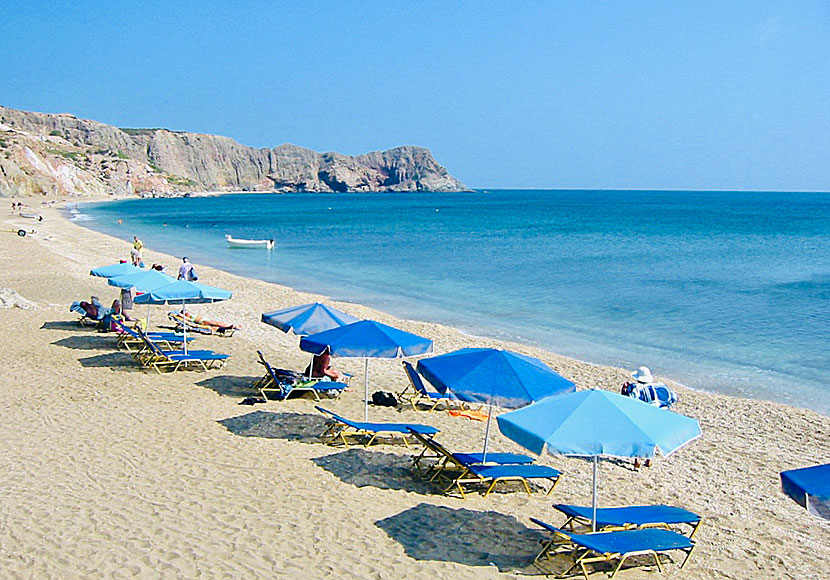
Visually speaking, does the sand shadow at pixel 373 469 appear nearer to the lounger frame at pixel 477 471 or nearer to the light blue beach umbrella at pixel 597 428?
the lounger frame at pixel 477 471

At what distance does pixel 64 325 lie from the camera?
17.2 m

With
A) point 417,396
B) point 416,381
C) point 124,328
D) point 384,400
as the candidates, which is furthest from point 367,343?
point 124,328

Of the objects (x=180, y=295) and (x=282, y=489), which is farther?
(x=180, y=295)

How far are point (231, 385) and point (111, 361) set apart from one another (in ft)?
9.21

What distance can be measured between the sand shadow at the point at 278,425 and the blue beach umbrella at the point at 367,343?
4.11ft

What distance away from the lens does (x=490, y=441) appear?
10664mm

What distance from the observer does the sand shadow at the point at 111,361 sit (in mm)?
13672

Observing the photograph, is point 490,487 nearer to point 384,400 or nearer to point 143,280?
point 384,400

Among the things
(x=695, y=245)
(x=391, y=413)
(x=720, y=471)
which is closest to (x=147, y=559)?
(x=391, y=413)

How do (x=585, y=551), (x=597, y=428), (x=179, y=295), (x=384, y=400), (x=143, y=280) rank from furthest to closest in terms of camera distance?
(x=143, y=280), (x=179, y=295), (x=384, y=400), (x=585, y=551), (x=597, y=428)

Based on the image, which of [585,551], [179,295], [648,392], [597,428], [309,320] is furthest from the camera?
[179,295]

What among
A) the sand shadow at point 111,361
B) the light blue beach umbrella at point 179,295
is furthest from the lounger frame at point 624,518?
the sand shadow at point 111,361

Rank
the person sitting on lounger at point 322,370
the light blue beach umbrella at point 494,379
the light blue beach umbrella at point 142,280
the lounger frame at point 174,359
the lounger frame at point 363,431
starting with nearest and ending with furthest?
the light blue beach umbrella at point 494,379
the lounger frame at point 363,431
the person sitting on lounger at point 322,370
the lounger frame at point 174,359
the light blue beach umbrella at point 142,280

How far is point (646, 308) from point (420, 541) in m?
20.4
